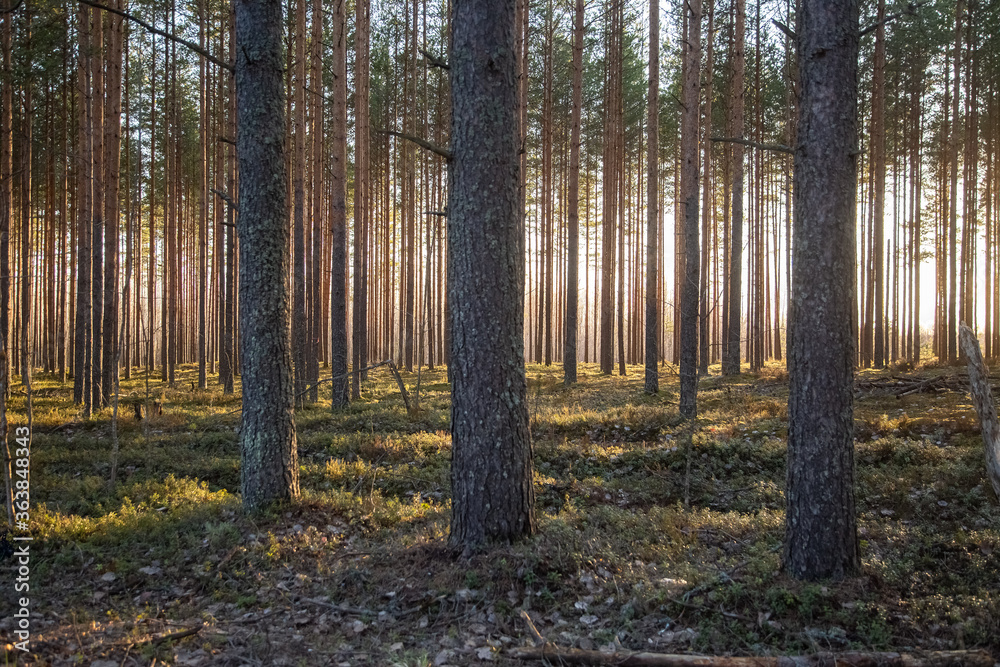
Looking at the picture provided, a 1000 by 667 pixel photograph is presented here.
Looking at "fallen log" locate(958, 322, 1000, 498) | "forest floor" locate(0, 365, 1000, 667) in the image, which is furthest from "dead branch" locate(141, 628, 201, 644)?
"fallen log" locate(958, 322, 1000, 498)

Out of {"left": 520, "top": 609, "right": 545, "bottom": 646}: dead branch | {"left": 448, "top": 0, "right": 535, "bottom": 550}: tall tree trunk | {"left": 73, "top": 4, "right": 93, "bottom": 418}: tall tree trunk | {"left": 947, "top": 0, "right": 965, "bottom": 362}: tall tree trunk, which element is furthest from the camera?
{"left": 947, "top": 0, "right": 965, "bottom": 362}: tall tree trunk

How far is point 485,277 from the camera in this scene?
15.3 feet

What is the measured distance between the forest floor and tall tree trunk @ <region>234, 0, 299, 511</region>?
685 millimetres

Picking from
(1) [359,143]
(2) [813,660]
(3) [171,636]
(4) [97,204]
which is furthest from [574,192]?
(3) [171,636]

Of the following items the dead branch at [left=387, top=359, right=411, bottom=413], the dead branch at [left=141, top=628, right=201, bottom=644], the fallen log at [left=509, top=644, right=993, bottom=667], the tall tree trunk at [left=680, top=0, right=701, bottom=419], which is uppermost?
the tall tree trunk at [left=680, top=0, right=701, bottom=419]

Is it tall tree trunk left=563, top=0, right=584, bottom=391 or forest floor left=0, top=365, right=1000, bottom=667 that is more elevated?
tall tree trunk left=563, top=0, right=584, bottom=391

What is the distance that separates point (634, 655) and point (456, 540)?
1.86 m

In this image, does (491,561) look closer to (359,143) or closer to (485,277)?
(485,277)

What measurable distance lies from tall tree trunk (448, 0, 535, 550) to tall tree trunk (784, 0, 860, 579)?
2138mm

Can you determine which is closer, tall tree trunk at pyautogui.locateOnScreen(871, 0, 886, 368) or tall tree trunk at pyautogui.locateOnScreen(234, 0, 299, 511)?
tall tree trunk at pyautogui.locateOnScreen(234, 0, 299, 511)

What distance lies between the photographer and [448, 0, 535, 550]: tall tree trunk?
463 cm

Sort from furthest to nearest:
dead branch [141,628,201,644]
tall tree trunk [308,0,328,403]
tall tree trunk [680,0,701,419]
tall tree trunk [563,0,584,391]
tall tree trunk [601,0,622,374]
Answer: tall tree trunk [601,0,622,374], tall tree trunk [563,0,584,391], tall tree trunk [308,0,328,403], tall tree trunk [680,0,701,419], dead branch [141,628,201,644]

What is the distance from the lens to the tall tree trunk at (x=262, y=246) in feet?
18.9

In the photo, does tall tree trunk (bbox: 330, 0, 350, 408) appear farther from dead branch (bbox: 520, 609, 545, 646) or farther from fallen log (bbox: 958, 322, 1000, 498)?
fallen log (bbox: 958, 322, 1000, 498)
